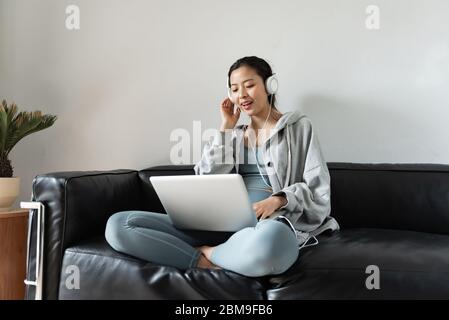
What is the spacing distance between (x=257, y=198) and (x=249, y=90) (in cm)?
36

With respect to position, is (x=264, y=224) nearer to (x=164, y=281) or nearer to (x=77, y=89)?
(x=164, y=281)

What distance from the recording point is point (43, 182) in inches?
51.5

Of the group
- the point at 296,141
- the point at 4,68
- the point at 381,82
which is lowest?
the point at 296,141

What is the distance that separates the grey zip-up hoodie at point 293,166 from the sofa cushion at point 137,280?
247 mm

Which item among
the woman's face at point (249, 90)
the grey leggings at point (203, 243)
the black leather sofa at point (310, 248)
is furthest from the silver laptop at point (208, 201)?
the woman's face at point (249, 90)

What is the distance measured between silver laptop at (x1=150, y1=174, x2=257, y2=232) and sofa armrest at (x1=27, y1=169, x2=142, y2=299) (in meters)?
0.28

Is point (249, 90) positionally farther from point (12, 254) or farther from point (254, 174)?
point (12, 254)

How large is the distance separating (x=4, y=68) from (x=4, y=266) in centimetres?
103

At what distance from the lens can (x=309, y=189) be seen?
1301 millimetres

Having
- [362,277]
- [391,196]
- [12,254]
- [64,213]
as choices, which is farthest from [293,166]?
[12,254]

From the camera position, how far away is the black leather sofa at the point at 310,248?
985mm

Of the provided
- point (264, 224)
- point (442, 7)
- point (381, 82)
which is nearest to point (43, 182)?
point (264, 224)

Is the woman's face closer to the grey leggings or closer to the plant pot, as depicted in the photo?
the grey leggings

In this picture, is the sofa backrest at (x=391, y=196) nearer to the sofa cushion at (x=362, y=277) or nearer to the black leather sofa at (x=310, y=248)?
the black leather sofa at (x=310, y=248)
